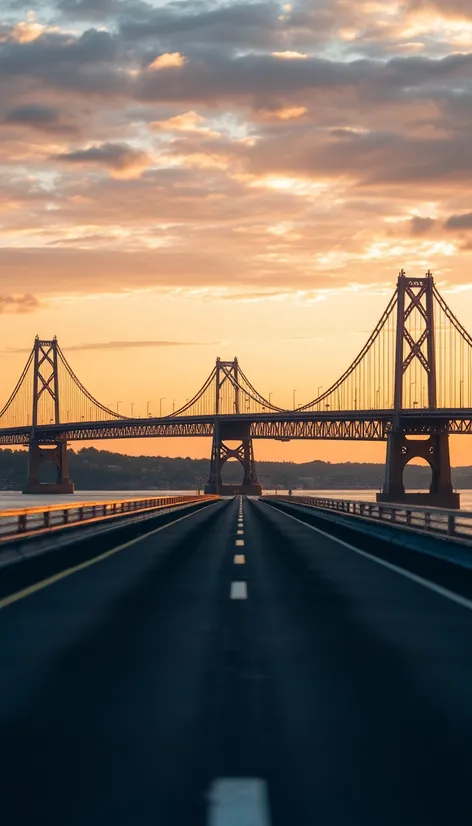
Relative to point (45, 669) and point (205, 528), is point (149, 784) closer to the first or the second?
point (45, 669)

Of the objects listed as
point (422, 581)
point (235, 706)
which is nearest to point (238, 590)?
point (422, 581)

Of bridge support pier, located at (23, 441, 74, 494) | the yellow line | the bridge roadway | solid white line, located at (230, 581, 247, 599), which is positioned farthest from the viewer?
bridge support pier, located at (23, 441, 74, 494)

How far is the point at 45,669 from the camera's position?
34.9 feet

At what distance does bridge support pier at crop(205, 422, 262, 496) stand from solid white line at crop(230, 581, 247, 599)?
434ft

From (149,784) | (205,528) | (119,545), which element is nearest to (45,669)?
(149,784)

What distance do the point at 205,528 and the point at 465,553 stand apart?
75.9 ft

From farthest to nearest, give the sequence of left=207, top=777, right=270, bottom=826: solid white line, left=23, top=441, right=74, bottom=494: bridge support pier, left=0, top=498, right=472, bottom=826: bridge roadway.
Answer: left=23, top=441, right=74, bottom=494: bridge support pier
left=0, top=498, right=472, bottom=826: bridge roadway
left=207, top=777, right=270, bottom=826: solid white line

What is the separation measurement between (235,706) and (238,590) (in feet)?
31.3

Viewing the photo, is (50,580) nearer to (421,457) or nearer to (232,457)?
(421,457)

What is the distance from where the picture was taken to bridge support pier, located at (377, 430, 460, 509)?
389 feet

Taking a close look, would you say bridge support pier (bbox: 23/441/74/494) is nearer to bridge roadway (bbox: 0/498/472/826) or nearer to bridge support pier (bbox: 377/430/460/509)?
bridge support pier (bbox: 377/430/460/509)

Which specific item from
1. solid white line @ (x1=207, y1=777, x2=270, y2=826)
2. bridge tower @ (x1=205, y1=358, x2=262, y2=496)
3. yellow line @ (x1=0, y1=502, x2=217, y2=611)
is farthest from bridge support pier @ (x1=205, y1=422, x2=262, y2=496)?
solid white line @ (x1=207, y1=777, x2=270, y2=826)

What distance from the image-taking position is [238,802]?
20.6ft

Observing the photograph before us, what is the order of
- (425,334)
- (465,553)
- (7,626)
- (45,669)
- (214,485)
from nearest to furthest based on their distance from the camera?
(45,669) → (7,626) → (465,553) → (425,334) → (214,485)
